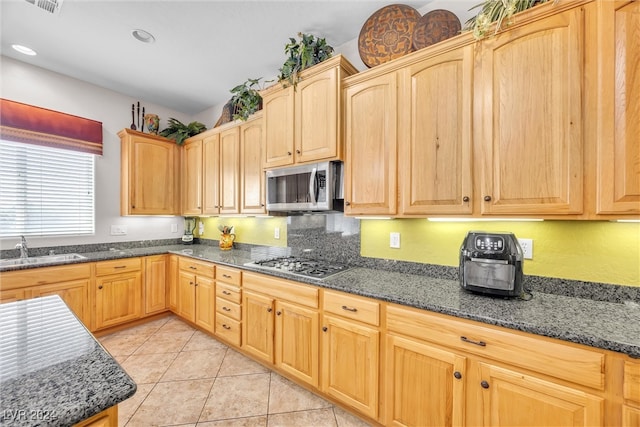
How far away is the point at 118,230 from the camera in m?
3.27

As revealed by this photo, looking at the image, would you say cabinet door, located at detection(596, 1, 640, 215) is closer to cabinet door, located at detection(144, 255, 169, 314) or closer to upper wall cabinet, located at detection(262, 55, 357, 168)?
upper wall cabinet, located at detection(262, 55, 357, 168)

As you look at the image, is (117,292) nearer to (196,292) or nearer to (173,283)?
(173,283)

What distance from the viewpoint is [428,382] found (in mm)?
1330

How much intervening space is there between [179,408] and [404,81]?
2734 millimetres

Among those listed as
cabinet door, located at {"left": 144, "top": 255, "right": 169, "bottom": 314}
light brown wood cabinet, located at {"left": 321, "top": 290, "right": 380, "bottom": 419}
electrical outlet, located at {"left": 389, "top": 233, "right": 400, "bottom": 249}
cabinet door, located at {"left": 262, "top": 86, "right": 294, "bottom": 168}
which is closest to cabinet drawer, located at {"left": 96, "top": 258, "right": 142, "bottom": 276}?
cabinet door, located at {"left": 144, "top": 255, "right": 169, "bottom": 314}

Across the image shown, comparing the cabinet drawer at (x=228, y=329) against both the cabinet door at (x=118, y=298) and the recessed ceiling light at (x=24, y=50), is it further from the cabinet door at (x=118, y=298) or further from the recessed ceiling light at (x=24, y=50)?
the recessed ceiling light at (x=24, y=50)

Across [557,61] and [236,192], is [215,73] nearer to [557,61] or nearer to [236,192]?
[236,192]

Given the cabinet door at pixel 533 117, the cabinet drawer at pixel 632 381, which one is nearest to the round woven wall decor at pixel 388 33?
the cabinet door at pixel 533 117

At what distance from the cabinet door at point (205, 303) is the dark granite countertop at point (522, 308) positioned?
3.82 ft

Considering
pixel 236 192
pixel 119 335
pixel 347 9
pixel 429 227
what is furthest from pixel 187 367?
pixel 347 9

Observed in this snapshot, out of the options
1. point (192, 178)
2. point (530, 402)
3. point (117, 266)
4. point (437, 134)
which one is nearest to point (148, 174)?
point (192, 178)

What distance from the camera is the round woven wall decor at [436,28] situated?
1.69 metres

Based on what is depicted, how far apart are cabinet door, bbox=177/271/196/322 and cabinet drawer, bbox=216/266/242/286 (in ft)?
1.69

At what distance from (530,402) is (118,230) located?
419 cm
